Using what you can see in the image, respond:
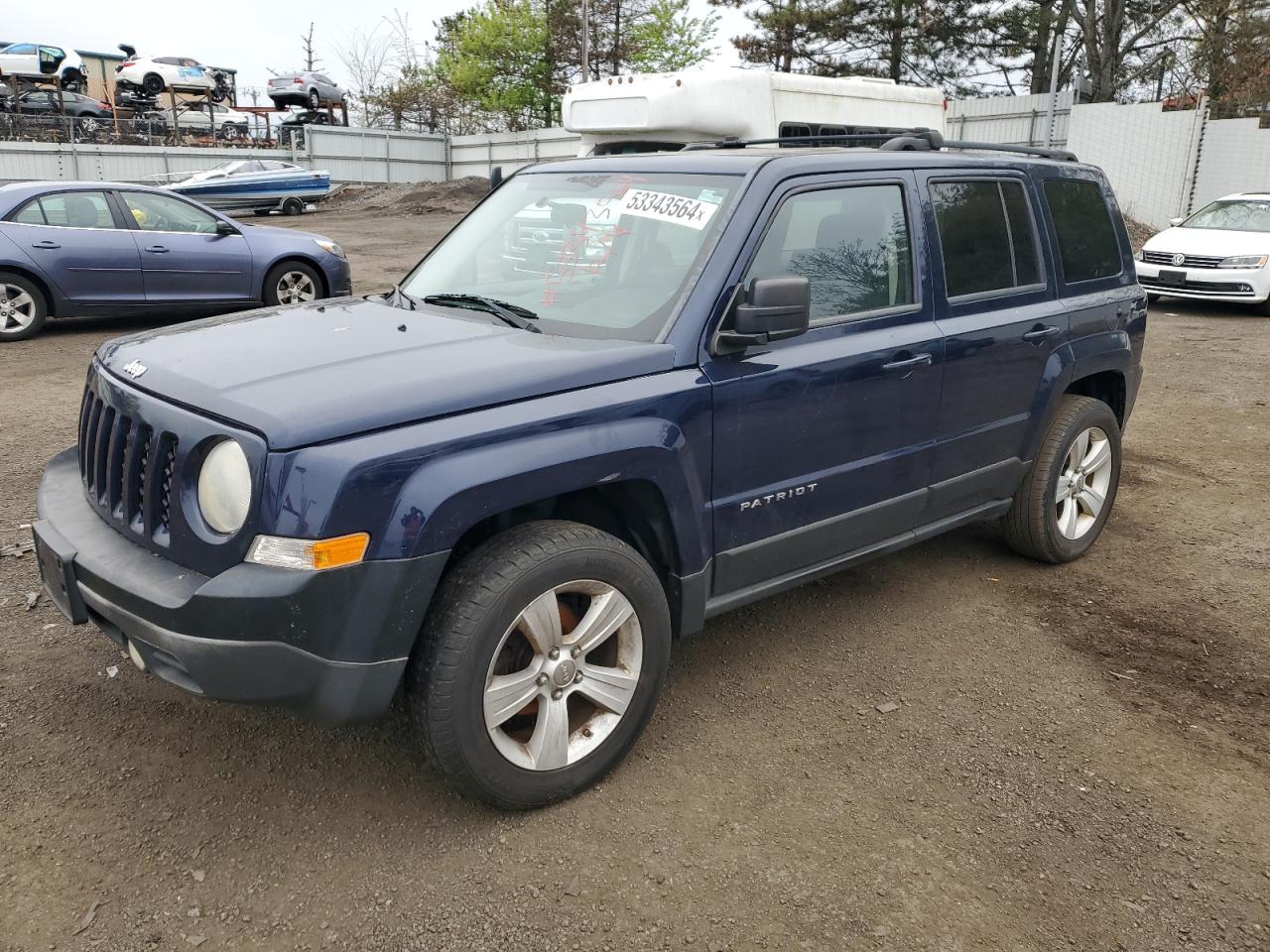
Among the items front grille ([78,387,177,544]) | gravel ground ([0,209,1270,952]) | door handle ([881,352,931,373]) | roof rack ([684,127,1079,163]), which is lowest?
gravel ground ([0,209,1270,952])

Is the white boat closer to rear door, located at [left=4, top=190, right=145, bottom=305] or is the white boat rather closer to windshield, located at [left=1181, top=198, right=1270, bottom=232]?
rear door, located at [left=4, top=190, right=145, bottom=305]

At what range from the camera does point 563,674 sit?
2.98m

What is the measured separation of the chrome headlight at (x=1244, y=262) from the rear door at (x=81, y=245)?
42.2ft

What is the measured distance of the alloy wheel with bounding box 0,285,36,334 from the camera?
988 centimetres

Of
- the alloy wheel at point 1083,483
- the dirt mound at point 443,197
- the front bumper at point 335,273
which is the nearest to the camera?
the alloy wheel at point 1083,483

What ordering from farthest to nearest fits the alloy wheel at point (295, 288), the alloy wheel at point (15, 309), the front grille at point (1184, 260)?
the front grille at point (1184, 260), the alloy wheel at point (295, 288), the alloy wheel at point (15, 309)

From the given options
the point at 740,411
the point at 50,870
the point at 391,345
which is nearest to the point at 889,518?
the point at 740,411

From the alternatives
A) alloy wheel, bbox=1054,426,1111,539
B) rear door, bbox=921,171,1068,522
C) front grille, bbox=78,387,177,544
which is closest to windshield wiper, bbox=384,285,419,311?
front grille, bbox=78,387,177,544

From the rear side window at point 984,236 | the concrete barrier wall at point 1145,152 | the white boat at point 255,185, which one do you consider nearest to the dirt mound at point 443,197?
the white boat at point 255,185

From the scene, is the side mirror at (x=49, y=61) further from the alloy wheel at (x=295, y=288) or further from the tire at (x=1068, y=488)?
the tire at (x=1068, y=488)

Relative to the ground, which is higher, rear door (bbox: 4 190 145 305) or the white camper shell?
the white camper shell

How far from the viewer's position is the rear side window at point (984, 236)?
4.06 m

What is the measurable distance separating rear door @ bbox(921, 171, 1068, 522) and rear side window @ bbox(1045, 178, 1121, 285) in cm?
19

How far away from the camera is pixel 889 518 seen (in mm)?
3963
